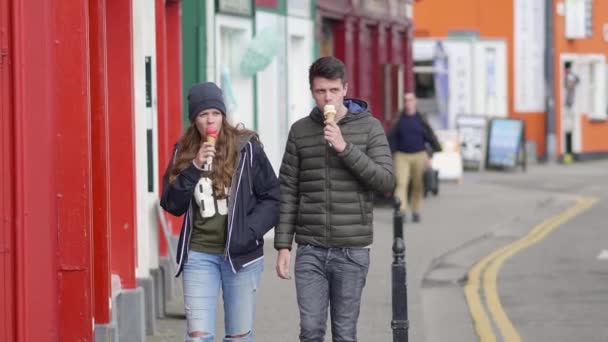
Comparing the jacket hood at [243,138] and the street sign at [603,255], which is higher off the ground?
the jacket hood at [243,138]

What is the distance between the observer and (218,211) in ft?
25.9

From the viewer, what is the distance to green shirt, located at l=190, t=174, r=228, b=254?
7.85 meters

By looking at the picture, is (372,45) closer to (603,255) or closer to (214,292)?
(603,255)

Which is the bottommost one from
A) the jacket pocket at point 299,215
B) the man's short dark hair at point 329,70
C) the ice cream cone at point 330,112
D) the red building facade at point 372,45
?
the jacket pocket at point 299,215

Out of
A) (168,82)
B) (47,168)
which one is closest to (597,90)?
(168,82)

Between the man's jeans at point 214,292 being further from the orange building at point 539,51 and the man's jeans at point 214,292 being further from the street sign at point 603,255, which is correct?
the orange building at point 539,51

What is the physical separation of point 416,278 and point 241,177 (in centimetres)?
769

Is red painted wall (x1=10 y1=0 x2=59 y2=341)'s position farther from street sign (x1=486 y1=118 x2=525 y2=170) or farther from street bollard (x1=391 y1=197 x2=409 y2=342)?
street sign (x1=486 y1=118 x2=525 y2=170)

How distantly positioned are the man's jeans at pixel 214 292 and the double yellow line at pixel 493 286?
3.80 m

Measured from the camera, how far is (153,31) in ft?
40.7

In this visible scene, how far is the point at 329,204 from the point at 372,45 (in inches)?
744

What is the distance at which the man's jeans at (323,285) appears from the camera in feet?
26.6

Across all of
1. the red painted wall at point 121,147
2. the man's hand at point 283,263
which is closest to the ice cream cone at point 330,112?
the man's hand at point 283,263

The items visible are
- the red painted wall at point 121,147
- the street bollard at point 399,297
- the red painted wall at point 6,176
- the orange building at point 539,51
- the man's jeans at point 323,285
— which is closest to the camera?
the man's jeans at point 323,285
